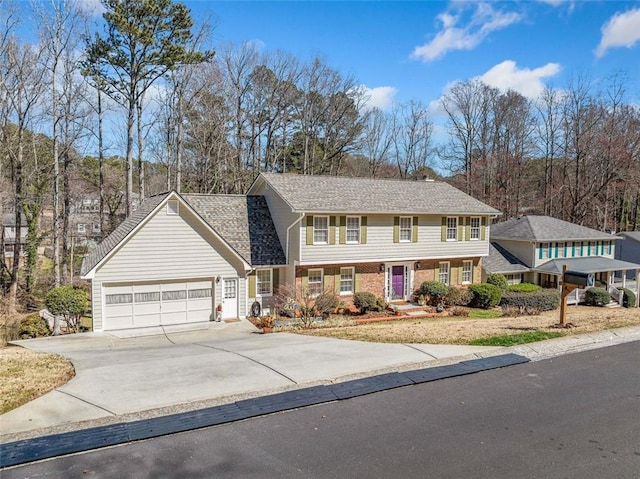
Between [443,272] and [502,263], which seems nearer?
[443,272]

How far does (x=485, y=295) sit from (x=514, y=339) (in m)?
11.7

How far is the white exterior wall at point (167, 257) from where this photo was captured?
1644cm

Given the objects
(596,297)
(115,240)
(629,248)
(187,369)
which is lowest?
(596,297)

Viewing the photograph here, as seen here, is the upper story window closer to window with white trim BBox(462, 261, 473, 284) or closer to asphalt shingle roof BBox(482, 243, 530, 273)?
asphalt shingle roof BBox(482, 243, 530, 273)

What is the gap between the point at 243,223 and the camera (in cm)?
2127

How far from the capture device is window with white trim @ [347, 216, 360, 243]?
21141 mm

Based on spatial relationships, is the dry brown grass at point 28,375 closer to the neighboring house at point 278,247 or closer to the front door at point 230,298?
the neighboring house at point 278,247

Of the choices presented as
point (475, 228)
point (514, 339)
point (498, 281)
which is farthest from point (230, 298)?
point (498, 281)

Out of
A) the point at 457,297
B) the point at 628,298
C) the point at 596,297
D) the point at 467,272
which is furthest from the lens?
the point at 628,298

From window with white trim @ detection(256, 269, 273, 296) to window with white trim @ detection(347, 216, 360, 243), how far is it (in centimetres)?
414

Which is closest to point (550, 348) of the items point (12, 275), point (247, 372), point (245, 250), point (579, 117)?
point (247, 372)

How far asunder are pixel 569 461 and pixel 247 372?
20.4 feet

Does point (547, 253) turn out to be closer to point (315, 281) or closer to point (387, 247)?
point (387, 247)

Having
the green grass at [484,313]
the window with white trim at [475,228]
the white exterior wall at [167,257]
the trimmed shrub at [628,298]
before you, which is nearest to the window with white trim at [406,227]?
the window with white trim at [475,228]
